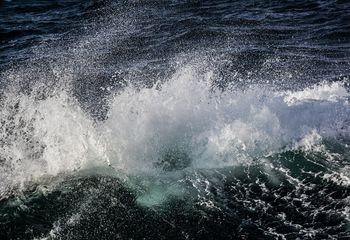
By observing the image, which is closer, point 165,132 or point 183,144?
point 183,144

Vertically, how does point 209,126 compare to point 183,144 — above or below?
above

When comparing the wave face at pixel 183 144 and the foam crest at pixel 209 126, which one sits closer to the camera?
the wave face at pixel 183 144

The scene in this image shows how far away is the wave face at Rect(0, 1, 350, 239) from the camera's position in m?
7.33

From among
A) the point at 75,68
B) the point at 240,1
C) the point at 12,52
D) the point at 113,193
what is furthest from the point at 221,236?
the point at 240,1

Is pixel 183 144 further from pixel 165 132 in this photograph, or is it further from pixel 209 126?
pixel 209 126

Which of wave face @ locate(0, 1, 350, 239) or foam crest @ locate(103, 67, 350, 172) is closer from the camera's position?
wave face @ locate(0, 1, 350, 239)

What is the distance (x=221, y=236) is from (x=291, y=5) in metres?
11.1

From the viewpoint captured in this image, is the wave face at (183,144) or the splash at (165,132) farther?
the splash at (165,132)

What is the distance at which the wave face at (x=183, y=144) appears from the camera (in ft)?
24.0

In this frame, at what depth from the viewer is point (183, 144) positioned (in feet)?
29.8

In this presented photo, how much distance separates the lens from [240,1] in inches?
671

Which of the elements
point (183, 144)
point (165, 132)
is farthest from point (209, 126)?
point (165, 132)

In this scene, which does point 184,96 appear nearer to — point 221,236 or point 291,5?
point 221,236

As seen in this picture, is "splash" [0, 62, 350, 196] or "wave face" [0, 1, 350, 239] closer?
"wave face" [0, 1, 350, 239]
